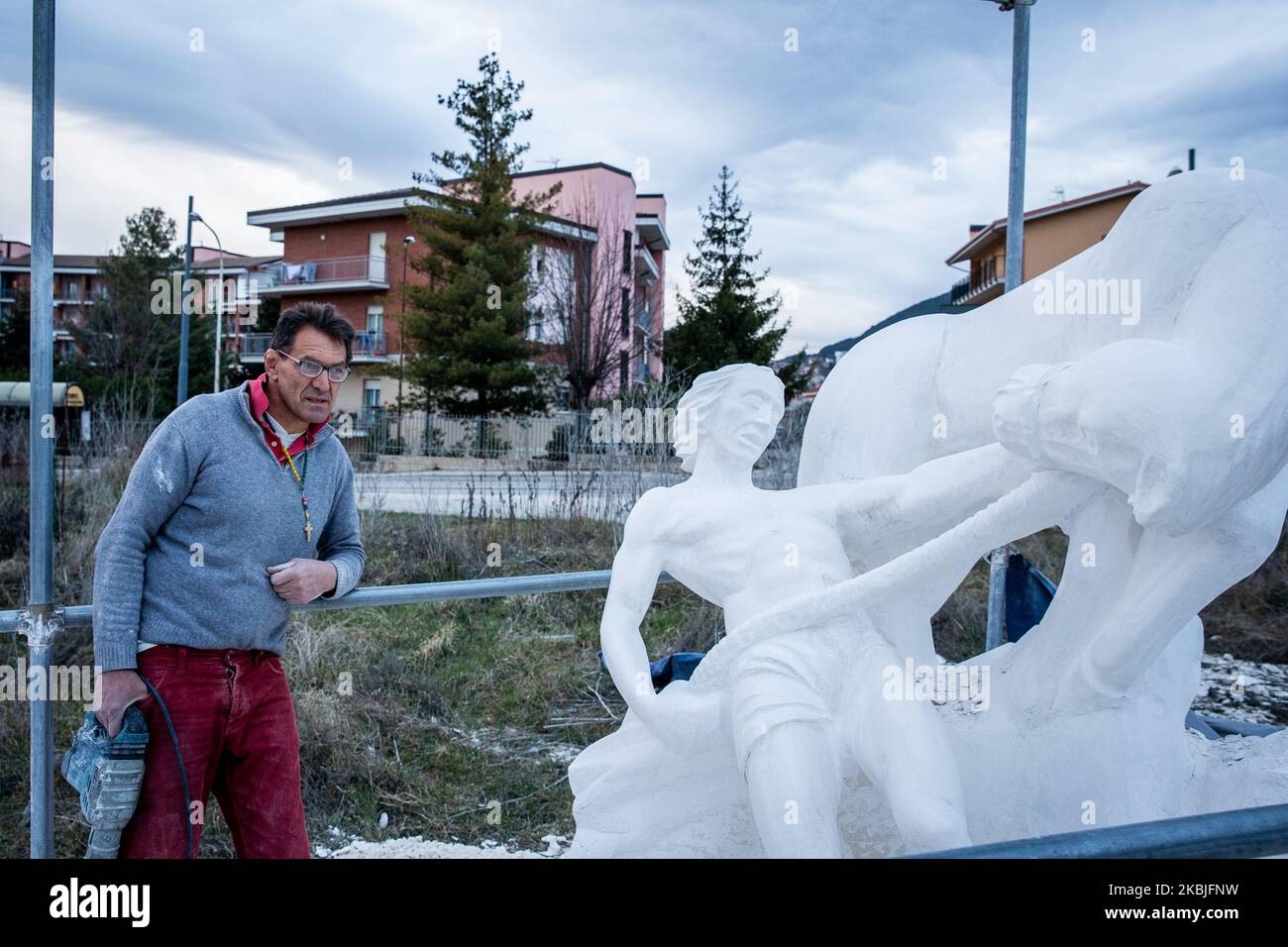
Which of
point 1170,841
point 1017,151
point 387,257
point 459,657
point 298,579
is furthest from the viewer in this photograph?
point 387,257

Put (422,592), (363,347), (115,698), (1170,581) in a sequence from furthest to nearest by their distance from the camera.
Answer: (363,347) → (422,592) → (115,698) → (1170,581)

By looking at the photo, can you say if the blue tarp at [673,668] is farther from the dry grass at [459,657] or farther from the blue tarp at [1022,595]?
the blue tarp at [1022,595]

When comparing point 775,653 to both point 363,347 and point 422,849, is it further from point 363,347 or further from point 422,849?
point 363,347

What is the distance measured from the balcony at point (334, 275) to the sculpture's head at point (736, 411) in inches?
941

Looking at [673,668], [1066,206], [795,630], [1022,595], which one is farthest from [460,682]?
[1066,206]

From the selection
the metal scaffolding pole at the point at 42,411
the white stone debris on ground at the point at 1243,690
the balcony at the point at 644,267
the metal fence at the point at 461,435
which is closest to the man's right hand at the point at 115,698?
the metal scaffolding pole at the point at 42,411

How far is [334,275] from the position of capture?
25.5 m

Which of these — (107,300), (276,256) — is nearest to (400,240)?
(107,300)

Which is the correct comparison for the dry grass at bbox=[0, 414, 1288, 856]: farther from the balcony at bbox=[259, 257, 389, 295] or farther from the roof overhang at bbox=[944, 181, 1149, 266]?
the balcony at bbox=[259, 257, 389, 295]

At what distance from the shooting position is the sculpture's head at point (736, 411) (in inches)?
88.5

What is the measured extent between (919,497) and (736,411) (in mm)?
456

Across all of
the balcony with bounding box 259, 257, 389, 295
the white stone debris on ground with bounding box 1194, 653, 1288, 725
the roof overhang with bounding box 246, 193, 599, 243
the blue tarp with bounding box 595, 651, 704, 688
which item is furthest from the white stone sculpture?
the balcony with bounding box 259, 257, 389, 295
